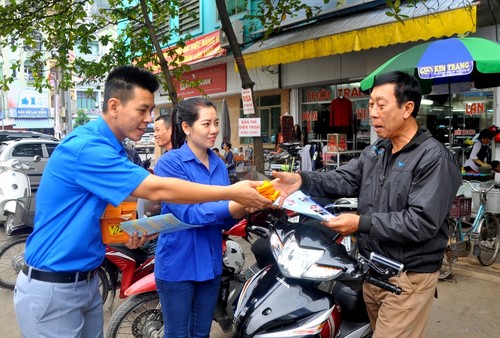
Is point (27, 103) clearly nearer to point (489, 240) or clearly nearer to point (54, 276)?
point (489, 240)

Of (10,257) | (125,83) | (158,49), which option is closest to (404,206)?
(125,83)

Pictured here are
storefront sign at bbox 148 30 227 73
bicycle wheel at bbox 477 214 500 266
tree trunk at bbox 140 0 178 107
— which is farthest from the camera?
storefront sign at bbox 148 30 227 73

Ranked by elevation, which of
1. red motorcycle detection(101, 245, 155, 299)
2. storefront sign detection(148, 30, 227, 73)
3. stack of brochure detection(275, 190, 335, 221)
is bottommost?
red motorcycle detection(101, 245, 155, 299)

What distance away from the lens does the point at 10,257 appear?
186 inches

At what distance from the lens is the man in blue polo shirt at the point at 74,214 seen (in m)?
1.61

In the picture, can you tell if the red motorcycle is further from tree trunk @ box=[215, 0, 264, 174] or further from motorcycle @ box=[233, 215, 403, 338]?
tree trunk @ box=[215, 0, 264, 174]

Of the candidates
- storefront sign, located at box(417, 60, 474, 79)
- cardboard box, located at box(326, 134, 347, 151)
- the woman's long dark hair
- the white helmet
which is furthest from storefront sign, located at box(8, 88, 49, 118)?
the woman's long dark hair

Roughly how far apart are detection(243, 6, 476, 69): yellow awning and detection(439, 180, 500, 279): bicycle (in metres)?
2.22

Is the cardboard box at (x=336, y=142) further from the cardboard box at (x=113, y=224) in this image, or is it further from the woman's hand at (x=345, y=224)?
the cardboard box at (x=113, y=224)

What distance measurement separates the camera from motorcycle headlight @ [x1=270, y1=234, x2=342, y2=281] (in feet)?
6.17

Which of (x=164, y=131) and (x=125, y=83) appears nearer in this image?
(x=125, y=83)

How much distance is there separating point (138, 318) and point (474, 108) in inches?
280

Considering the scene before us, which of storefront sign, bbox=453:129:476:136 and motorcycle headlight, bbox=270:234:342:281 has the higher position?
storefront sign, bbox=453:129:476:136

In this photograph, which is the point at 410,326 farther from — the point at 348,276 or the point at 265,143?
the point at 265,143
